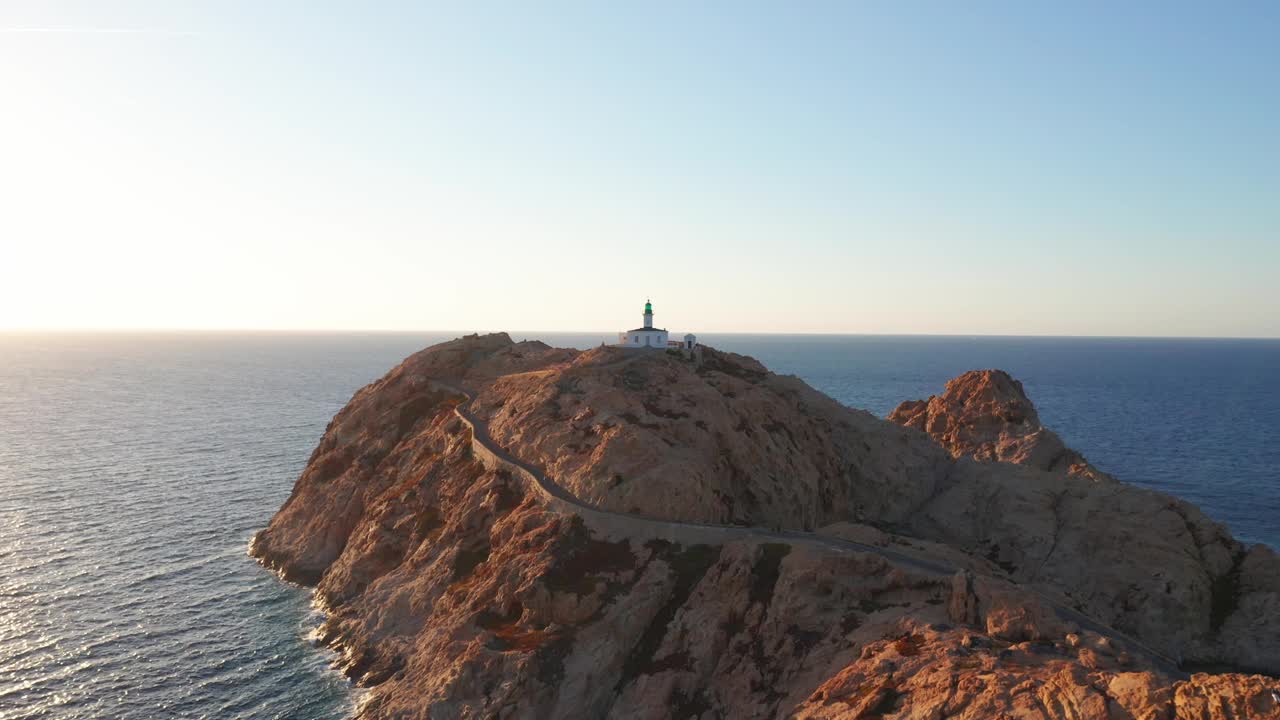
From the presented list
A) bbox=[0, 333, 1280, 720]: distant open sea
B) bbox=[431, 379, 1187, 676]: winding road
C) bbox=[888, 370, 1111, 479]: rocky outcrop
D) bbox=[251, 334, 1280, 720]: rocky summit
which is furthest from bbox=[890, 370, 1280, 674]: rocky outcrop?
bbox=[0, 333, 1280, 720]: distant open sea

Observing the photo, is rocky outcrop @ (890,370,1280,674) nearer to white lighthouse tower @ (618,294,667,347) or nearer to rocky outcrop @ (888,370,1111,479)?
rocky outcrop @ (888,370,1111,479)

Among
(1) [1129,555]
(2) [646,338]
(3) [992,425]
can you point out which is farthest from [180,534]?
(3) [992,425]

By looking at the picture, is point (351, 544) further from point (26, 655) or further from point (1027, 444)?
point (1027, 444)

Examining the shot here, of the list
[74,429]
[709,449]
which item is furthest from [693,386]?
[74,429]

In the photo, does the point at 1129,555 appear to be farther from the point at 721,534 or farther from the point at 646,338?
the point at 646,338

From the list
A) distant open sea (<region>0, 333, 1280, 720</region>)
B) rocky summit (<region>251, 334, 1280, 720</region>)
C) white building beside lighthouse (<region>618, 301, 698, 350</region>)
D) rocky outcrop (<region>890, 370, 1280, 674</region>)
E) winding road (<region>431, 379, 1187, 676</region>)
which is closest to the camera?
rocky summit (<region>251, 334, 1280, 720</region>)

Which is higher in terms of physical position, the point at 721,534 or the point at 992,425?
the point at 992,425
